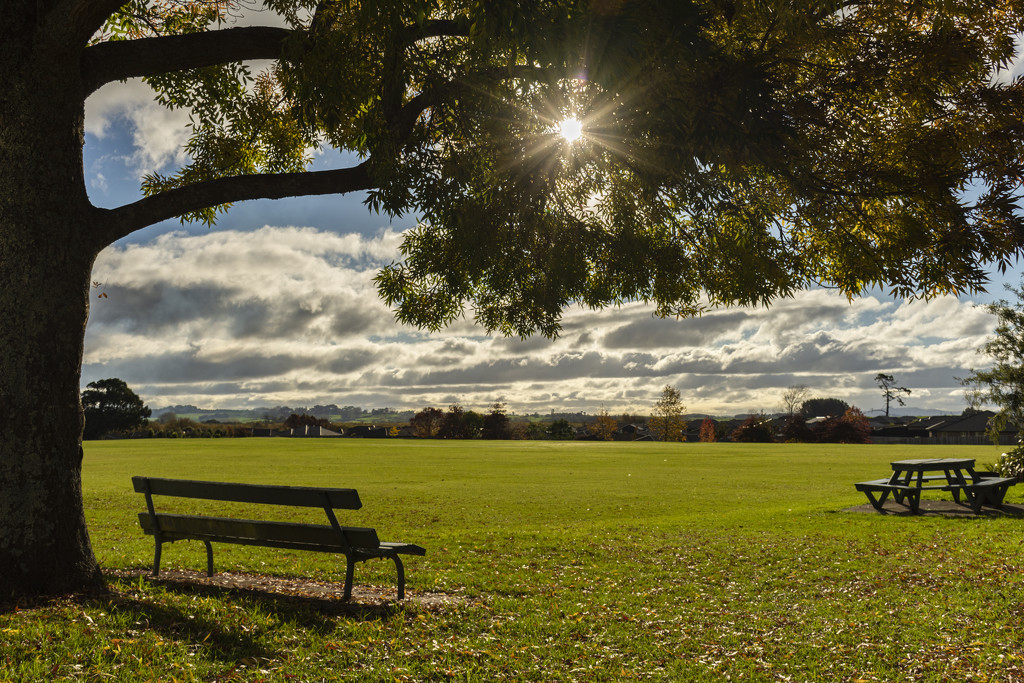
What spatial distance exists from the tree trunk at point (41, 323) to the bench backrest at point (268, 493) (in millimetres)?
1042

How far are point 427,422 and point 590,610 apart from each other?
100002 mm

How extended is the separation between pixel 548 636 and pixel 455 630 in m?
0.93

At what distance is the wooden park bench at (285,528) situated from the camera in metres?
7.42

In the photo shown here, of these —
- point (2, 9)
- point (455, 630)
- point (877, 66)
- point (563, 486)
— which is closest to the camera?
point (455, 630)

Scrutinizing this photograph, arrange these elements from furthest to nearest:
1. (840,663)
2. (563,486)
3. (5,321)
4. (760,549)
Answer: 1. (563,486)
2. (760,549)
3. (5,321)
4. (840,663)

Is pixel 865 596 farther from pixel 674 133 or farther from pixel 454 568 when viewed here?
pixel 674 133

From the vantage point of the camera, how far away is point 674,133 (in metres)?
8.02

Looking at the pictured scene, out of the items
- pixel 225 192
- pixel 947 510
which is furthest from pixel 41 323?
pixel 947 510

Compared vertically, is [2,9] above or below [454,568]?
above

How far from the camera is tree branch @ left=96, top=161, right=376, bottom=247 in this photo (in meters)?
8.34

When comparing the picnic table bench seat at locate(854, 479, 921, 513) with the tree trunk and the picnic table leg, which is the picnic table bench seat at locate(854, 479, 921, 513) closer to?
the picnic table leg

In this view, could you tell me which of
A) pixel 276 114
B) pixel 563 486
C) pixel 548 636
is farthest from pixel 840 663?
pixel 563 486

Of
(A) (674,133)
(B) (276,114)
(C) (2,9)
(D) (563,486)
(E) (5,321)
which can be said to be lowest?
(D) (563,486)

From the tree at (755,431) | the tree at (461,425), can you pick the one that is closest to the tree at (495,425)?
the tree at (461,425)
